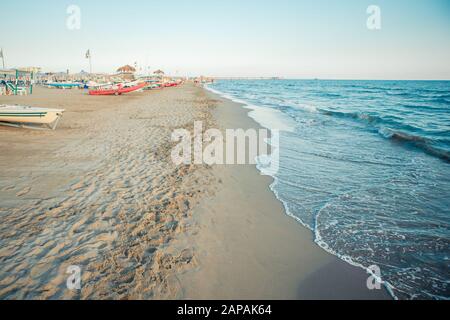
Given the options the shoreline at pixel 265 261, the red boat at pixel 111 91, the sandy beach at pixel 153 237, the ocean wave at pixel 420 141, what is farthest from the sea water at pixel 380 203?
the red boat at pixel 111 91

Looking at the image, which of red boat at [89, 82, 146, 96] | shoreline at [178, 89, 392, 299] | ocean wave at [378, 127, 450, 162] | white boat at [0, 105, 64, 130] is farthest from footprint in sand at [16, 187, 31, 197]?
red boat at [89, 82, 146, 96]

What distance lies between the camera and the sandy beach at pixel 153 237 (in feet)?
9.44

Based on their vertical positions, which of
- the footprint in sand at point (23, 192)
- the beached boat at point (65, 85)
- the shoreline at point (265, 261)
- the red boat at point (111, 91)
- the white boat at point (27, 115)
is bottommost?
the shoreline at point (265, 261)

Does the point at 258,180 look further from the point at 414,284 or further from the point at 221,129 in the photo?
the point at 221,129

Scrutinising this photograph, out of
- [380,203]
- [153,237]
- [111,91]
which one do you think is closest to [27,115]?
[153,237]

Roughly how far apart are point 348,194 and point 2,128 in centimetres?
1331

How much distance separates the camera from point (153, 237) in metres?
3.63

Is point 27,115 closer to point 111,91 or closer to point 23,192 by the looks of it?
point 23,192

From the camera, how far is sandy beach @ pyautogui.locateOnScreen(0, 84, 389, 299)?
113 inches

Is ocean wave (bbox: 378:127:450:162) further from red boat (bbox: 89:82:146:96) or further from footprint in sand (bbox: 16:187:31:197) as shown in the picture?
red boat (bbox: 89:82:146:96)

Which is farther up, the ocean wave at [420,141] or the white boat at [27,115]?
the white boat at [27,115]

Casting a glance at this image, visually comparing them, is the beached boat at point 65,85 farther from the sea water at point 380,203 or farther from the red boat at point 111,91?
the sea water at point 380,203

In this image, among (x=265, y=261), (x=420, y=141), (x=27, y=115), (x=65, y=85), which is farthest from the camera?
(x=65, y=85)
